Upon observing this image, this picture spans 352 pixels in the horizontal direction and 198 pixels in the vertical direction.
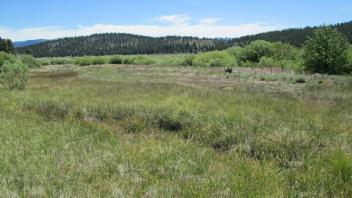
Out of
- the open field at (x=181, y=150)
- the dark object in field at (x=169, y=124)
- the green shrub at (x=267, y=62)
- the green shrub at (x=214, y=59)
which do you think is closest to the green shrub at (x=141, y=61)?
the green shrub at (x=214, y=59)

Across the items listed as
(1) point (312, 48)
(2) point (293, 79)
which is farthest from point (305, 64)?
(2) point (293, 79)

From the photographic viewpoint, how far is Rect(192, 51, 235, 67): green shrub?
227 ft

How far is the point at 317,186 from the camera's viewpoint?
19.8 ft

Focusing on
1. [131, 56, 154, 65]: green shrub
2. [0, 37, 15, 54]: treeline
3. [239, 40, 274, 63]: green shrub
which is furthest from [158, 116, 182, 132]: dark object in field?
[0, 37, 15, 54]: treeline

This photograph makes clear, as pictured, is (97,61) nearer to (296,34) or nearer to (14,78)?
(296,34)

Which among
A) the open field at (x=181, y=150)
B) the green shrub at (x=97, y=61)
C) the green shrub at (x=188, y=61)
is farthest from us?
the green shrub at (x=97, y=61)

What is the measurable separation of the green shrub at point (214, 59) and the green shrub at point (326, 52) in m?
27.3

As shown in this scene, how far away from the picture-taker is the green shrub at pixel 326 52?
40.6 m

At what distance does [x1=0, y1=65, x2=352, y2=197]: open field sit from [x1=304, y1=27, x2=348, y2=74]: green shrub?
2736 cm

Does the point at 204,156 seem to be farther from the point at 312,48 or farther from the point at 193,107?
the point at 312,48

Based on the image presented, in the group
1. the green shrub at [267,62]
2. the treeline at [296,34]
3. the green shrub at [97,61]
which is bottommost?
the green shrub at [97,61]

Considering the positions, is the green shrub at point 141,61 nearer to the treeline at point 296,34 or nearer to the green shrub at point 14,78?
the treeline at point 296,34

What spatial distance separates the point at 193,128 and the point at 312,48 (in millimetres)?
34044

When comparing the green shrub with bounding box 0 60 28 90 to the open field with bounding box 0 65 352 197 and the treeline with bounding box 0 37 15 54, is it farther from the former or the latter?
the treeline with bounding box 0 37 15 54
